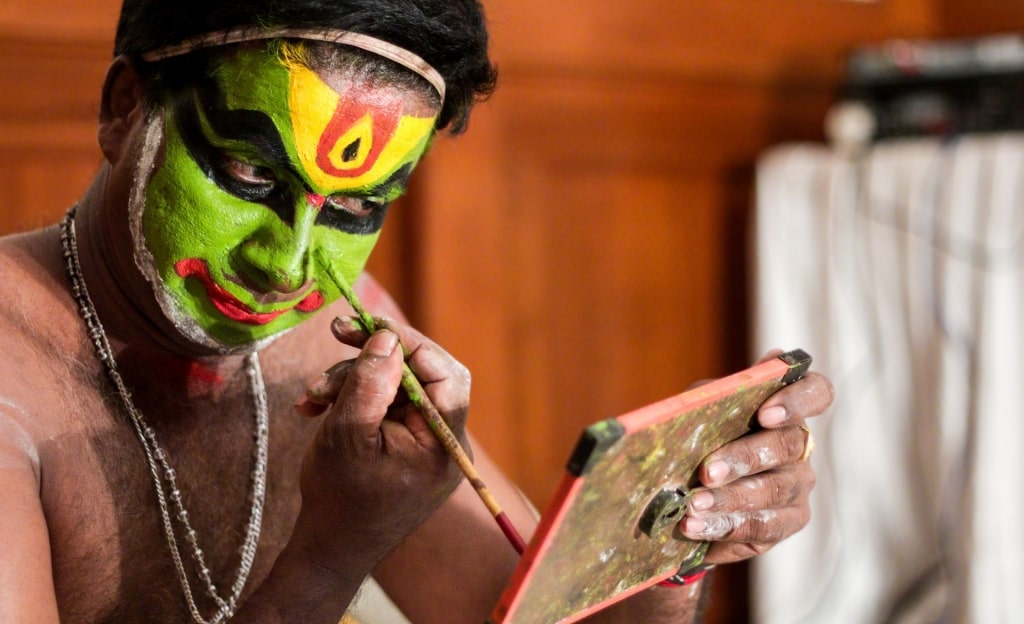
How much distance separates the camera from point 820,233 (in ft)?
8.14

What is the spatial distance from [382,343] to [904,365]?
1.71 meters

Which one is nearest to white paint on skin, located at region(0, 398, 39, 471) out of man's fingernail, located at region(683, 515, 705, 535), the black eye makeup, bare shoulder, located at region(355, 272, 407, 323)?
the black eye makeup

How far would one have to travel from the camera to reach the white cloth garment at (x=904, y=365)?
84.5 inches

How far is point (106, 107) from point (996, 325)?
68.1 inches

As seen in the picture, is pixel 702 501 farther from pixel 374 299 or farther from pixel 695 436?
pixel 374 299

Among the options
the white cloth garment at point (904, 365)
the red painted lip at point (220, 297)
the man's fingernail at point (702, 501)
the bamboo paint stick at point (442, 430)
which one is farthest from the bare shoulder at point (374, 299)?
the white cloth garment at point (904, 365)

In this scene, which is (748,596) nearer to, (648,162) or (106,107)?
(648,162)

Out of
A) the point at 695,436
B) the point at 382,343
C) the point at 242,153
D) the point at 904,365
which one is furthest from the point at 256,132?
the point at 904,365

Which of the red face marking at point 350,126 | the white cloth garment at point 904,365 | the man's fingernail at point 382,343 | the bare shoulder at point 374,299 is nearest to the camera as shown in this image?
Result: the man's fingernail at point 382,343

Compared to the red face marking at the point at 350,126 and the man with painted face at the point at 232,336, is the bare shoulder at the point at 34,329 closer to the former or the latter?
the man with painted face at the point at 232,336

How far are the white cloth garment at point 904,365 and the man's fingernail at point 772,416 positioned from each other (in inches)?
52.1

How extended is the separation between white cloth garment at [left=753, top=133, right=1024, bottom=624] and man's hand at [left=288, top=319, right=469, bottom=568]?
1.54m

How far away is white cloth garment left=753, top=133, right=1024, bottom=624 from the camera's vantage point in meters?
2.15

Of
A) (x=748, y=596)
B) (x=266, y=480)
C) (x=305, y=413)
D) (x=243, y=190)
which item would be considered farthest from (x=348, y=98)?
(x=748, y=596)
